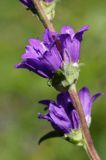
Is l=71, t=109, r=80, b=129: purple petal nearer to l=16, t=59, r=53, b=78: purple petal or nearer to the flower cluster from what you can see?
the flower cluster

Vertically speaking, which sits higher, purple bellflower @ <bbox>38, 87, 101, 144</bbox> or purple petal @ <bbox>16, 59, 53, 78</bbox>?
purple petal @ <bbox>16, 59, 53, 78</bbox>

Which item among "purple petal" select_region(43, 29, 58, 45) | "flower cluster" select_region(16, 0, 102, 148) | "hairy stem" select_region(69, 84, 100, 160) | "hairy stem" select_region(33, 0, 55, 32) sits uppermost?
"hairy stem" select_region(33, 0, 55, 32)

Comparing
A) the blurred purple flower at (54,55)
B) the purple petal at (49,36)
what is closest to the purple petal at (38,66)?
the blurred purple flower at (54,55)

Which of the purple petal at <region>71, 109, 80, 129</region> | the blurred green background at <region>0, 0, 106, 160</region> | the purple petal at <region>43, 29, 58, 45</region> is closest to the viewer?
the purple petal at <region>43, 29, 58, 45</region>

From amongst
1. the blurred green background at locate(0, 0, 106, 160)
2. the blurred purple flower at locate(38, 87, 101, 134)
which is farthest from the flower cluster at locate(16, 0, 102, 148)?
the blurred green background at locate(0, 0, 106, 160)

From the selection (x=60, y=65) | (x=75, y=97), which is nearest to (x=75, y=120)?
(x=75, y=97)

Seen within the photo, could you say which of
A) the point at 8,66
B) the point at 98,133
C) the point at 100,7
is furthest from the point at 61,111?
the point at 100,7

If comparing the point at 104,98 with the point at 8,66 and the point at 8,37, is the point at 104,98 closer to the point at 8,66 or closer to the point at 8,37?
the point at 8,66

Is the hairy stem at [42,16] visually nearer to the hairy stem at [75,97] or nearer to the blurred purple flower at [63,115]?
the hairy stem at [75,97]

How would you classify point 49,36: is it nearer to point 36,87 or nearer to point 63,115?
point 63,115

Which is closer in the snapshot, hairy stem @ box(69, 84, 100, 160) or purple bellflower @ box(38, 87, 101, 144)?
hairy stem @ box(69, 84, 100, 160)
